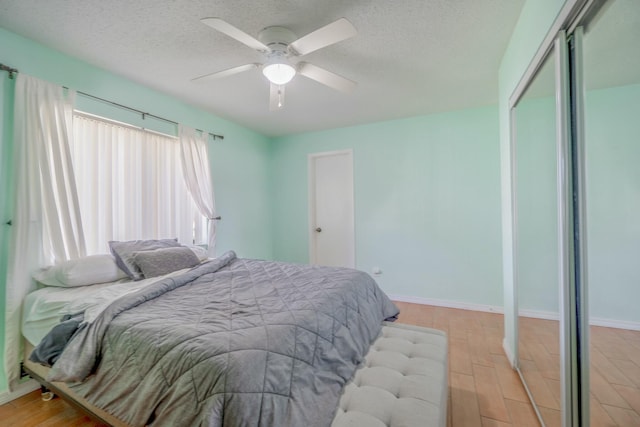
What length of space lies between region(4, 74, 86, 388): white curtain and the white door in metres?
2.77

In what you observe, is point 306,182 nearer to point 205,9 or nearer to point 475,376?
point 205,9

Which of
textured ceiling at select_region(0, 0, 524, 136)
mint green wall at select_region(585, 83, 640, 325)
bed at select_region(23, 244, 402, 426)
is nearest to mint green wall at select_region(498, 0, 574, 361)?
textured ceiling at select_region(0, 0, 524, 136)

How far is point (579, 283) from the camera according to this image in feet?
3.57

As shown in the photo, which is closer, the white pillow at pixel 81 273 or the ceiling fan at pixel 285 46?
the ceiling fan at pixel 285 46

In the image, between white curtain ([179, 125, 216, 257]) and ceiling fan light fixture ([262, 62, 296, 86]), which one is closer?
ceiling fan light fixture ([262, 62, 296, 86])

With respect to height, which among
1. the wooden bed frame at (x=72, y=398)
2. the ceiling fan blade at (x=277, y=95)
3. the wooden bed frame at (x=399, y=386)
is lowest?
the wooden bed frame at (x=72, y=398)

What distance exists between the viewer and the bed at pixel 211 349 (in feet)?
3.11

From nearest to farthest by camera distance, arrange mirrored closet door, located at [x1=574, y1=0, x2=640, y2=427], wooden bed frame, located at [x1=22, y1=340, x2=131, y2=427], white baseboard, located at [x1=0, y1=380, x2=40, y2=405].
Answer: mirrored closet door, located at [x1=574, y1=0, x2=640, y2=427] → wooden bed frame, located at [x1=22, y1=340, x2=131, y2=427] → white baseboard, located at [x1=0, y1=380, x2=40, y2=405]

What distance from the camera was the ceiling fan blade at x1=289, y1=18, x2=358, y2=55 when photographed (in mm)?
1375

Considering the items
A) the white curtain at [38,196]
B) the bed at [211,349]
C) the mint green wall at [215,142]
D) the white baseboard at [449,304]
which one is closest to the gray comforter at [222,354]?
the bed at [211,349]

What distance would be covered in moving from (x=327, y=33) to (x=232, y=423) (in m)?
1.78

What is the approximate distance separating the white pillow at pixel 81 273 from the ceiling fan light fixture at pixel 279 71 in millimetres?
1833

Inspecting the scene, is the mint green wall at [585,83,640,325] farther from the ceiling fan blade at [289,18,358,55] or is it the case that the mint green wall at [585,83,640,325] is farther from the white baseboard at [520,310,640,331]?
the ceiling fan blade at [289,18,358,55]

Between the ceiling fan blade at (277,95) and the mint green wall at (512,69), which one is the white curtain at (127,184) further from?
the mint green wall at (512,69)
